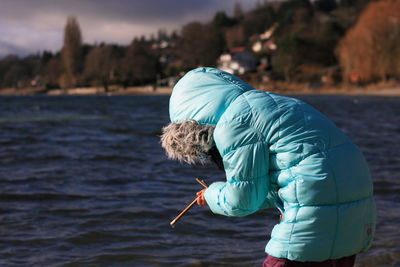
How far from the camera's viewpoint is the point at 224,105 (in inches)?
93.4

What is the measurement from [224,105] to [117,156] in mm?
9382

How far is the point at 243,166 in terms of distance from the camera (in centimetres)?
228

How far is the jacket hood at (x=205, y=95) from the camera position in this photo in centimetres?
238

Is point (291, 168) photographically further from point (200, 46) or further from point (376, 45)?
point (200, 46)

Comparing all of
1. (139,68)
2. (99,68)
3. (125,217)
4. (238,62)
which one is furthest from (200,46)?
(125,217)

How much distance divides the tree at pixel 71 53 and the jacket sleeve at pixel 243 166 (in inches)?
5157

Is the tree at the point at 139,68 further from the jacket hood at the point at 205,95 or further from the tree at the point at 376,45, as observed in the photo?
the jacket hood at the point at 205,95

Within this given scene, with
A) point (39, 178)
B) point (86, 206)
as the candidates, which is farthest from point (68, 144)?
point (86, 206)

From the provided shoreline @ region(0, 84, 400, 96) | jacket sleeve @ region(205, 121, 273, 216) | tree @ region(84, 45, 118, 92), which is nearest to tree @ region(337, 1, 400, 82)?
shoreline @ region(0, 84, 400, 96)

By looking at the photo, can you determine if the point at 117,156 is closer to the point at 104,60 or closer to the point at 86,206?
the point at 86,206

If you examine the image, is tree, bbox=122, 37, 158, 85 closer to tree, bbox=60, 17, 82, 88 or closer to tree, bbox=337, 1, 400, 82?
tree, bbox=60, 17, 82, 88

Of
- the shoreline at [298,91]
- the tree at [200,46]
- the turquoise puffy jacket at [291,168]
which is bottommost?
the shoreline at [298,91]

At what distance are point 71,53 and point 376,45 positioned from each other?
8749 centimetres

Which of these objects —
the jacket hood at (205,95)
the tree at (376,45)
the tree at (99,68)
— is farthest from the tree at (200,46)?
the jacket hood at (205,95)
